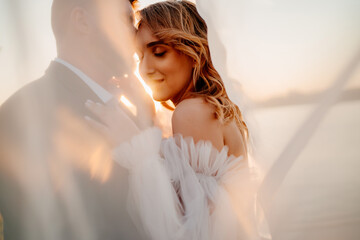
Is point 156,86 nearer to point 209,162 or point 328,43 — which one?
point 209,162

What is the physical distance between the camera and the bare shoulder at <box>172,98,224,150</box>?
1083 mm

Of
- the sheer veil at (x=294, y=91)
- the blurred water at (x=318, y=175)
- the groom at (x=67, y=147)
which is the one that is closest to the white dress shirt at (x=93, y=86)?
the groom at (x=67, y=147)

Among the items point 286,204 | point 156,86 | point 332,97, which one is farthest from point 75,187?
point 332,97

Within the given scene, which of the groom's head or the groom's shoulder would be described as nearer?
the groom's shoulder

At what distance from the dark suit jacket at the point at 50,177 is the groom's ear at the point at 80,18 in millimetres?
255

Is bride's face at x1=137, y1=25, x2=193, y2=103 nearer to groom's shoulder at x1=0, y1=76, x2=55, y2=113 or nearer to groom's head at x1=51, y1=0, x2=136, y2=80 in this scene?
groom's head at x1=51, y1=0, x2=136, y2=80

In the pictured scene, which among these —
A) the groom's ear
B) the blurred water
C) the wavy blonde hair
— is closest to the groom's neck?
the groom's ear

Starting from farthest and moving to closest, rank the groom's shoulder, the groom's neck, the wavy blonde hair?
the wavy blonde hair, the groom's neck, the groom's shoulder

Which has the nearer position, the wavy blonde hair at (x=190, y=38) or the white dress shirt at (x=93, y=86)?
the white dress shirt at (x=93, y=86)

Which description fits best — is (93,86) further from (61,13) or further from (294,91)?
(294,91)

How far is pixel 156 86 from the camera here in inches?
52.1

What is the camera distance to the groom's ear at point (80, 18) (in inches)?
46.4

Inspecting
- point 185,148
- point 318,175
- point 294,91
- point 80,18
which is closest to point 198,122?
point 185,148

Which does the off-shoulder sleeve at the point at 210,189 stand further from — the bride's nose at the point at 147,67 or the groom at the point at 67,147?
the bride's nose at the point at 147,67
